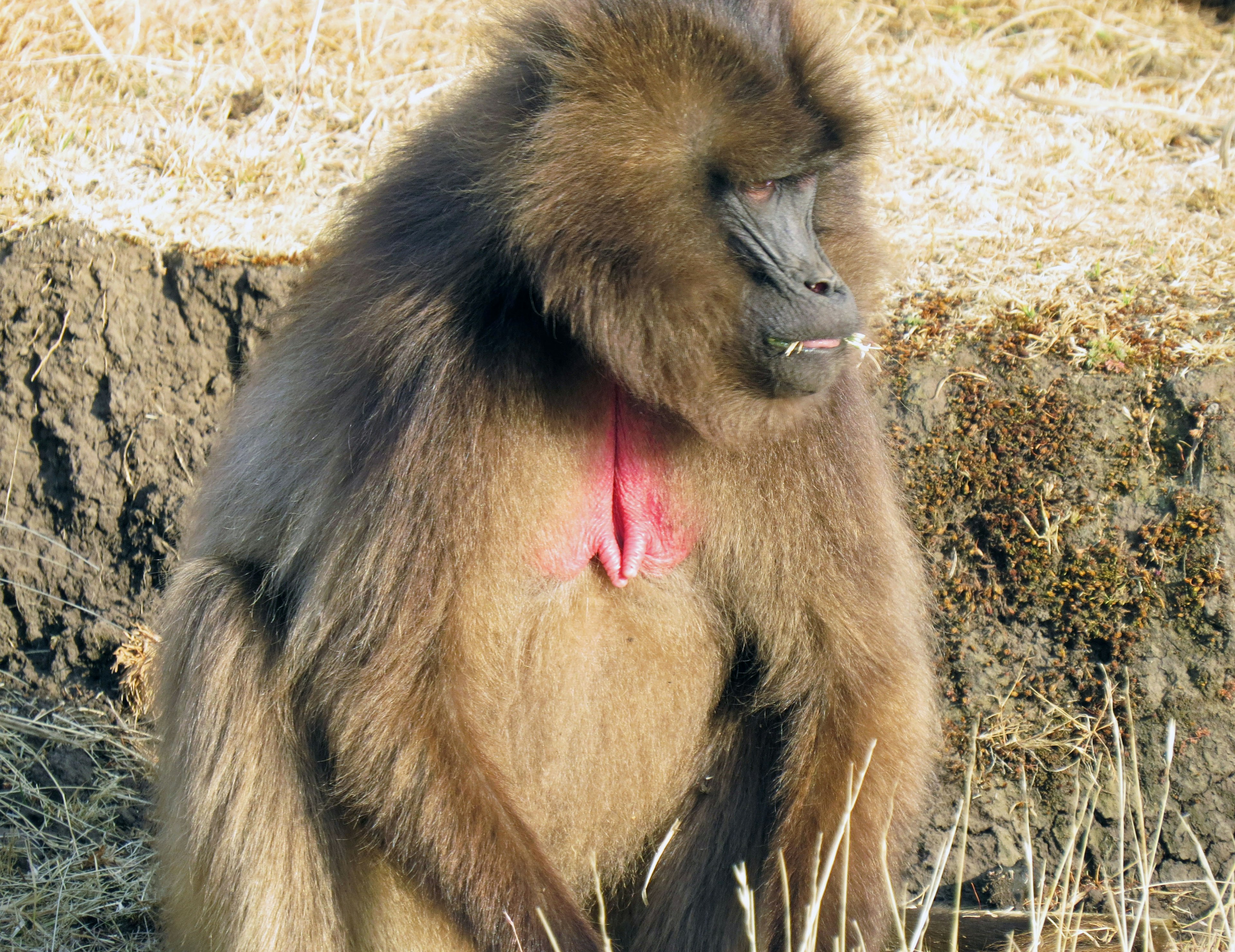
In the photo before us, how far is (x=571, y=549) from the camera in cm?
326

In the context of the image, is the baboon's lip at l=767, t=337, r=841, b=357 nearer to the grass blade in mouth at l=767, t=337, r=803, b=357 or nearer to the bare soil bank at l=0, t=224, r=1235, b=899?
the grass blade in mouth at l=767, t=337, r=803, b=357

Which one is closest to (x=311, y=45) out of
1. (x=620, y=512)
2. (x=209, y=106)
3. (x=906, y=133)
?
(x=209, y=106)

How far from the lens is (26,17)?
6.90m

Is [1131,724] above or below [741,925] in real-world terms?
above

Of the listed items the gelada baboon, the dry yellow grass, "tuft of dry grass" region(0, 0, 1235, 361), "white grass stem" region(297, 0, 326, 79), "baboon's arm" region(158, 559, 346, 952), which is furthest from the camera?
"white grass stem" region(297, 0, 326, 79)

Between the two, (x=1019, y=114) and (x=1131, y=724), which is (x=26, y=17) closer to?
(x=1019, y=114)

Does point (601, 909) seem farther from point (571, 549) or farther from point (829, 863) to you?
point (571, 549)

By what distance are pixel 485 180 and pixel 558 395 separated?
0.54 metres

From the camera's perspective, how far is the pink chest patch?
3.23 meters

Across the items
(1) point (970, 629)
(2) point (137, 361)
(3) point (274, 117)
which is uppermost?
(3) point (274, 117)

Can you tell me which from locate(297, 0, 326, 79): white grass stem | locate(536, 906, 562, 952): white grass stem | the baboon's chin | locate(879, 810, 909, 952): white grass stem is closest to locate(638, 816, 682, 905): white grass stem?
locate(536, 906, 562, 952): white grass stem

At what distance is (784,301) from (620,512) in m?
0.74

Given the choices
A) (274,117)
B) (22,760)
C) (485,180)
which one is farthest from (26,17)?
(485,180)

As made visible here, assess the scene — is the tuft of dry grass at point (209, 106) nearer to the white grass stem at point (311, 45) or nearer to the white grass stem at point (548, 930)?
the white grass stem at point (311, 45)
